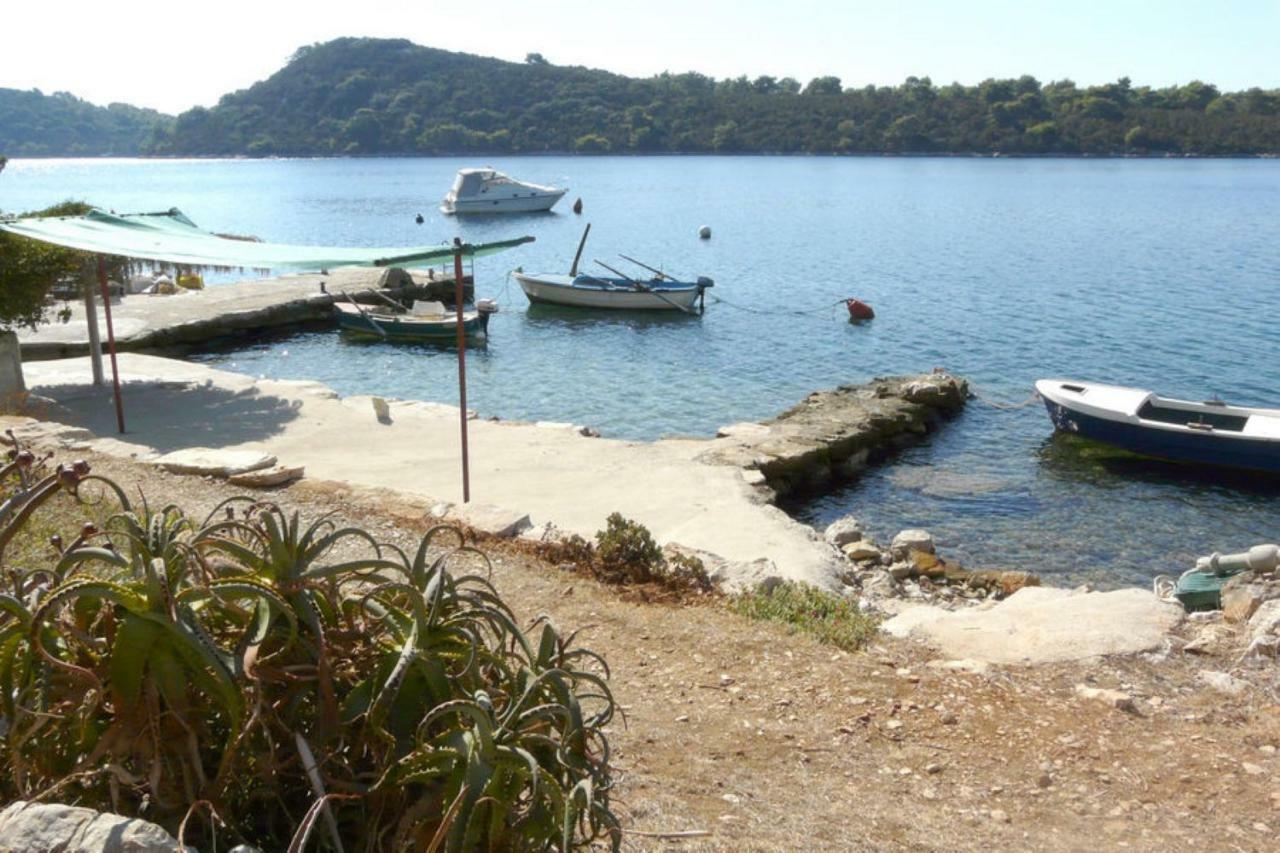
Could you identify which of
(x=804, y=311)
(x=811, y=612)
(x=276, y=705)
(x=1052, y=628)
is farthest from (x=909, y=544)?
(x=804, y=311)

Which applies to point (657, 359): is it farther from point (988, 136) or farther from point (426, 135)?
point (426, 135)

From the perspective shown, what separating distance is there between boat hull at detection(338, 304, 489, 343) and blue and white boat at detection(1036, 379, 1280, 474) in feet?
46.2

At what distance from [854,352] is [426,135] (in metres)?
146

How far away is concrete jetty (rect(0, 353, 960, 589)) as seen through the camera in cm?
1088

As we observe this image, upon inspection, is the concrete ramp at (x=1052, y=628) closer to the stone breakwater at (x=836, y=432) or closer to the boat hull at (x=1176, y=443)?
the stone breakwater at (x=836, y=432)

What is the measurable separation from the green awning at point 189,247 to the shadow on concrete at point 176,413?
217 cm

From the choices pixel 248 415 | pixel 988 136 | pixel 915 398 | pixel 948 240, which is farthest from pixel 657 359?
pixel 988 136

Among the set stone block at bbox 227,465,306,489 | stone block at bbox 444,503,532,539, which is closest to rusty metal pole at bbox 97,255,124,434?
stone block at bbox 227,465,306,489

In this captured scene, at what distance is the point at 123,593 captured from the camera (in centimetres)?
264

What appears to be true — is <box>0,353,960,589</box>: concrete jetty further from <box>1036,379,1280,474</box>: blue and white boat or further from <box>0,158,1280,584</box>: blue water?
<box>1036,379,1280,474</box>: blue and white boat

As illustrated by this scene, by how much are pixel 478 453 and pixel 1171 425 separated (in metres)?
11.7

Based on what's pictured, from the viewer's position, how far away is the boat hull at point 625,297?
31953 millimetres

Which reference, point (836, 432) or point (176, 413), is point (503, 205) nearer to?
point (836, 432)

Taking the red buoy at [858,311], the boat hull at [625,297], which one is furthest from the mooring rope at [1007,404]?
the boat hull at [625,297]
